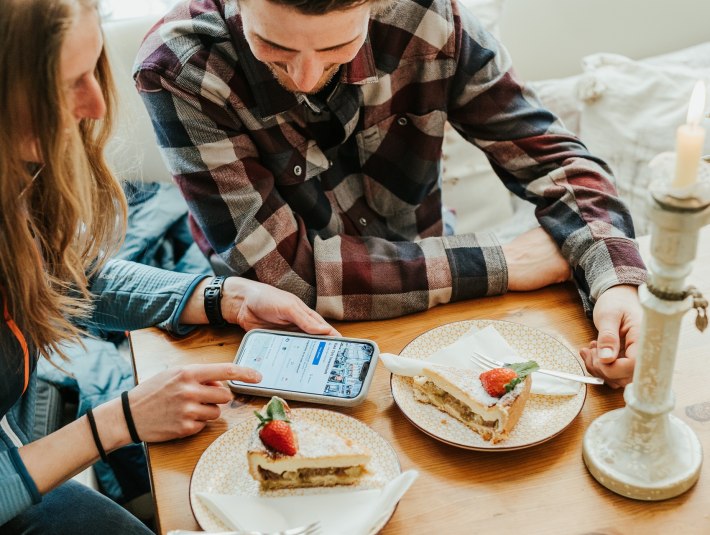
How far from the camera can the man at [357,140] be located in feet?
3.74

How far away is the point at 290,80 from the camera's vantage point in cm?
117

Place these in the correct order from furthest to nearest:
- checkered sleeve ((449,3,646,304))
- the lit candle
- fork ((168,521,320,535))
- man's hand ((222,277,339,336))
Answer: checkered sleeve ((449,3,646,304)), man's hand ((222,277,339,336)), fork ((168,521,320,535)), the lit candle

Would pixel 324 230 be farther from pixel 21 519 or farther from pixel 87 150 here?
pixel 21 519

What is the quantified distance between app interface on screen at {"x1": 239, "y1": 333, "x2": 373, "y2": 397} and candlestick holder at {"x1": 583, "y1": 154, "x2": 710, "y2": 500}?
0.32 m

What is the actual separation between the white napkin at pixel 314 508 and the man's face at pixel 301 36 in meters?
0.60

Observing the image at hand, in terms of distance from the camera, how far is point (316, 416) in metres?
0.97

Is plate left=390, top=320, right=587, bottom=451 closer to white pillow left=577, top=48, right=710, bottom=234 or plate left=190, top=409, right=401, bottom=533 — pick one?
plate left=190, top=409, right=401, bottom=533

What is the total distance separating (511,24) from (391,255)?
1.14 m

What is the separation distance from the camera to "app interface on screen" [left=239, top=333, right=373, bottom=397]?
3.32 feet

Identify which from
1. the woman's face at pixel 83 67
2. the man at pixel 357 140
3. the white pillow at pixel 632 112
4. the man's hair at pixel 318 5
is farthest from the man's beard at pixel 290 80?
the white pillow at pixel 632 112

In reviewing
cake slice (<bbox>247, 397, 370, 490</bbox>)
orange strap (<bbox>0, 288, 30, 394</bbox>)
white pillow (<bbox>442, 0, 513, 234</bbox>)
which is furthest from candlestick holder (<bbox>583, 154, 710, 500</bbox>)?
white pillow (<bbox>442, 0, 513, 234</bbox>)

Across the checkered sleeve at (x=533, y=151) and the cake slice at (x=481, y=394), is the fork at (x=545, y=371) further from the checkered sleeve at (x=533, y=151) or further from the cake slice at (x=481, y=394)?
the checkered sleeve at (x=533, y=151)

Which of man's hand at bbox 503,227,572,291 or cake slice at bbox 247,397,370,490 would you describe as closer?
cake slice at bbox 247,397,370,490

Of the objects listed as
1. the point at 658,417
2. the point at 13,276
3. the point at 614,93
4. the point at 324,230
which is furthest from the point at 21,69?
the point at 614,93
